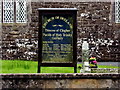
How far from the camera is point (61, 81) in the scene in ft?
30.6

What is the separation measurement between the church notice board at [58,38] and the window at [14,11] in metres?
7.76

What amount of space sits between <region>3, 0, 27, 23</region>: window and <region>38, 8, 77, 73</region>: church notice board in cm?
776

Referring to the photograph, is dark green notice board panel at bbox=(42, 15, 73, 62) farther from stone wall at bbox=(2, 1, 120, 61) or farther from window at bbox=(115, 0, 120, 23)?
window at bbox=(115, 0, 120, 23)

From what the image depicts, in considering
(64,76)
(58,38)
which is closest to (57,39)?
(58,38)

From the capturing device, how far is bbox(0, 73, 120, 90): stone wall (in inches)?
366

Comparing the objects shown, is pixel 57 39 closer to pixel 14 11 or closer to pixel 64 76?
pixel 64 76

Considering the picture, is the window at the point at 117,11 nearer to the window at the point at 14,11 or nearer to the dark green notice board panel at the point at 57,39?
the window at the point at 14,11

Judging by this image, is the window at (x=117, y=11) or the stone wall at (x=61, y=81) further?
the window at (x=117, y=11)

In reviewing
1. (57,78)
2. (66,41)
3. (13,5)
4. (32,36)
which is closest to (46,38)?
(66,41)

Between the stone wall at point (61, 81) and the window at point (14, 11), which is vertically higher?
the window at point (14, 11)

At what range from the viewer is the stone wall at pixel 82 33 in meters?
18.0

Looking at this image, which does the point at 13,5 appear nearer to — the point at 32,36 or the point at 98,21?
the point at 32,36


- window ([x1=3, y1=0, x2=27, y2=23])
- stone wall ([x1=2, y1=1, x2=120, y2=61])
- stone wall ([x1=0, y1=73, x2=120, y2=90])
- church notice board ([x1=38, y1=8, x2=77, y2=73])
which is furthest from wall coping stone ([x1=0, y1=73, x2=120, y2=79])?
window ([x1=3, y1=0, x2=27, y2=23])

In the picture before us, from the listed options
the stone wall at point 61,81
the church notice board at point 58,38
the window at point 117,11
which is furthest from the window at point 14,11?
the stone wall at point 61,81
